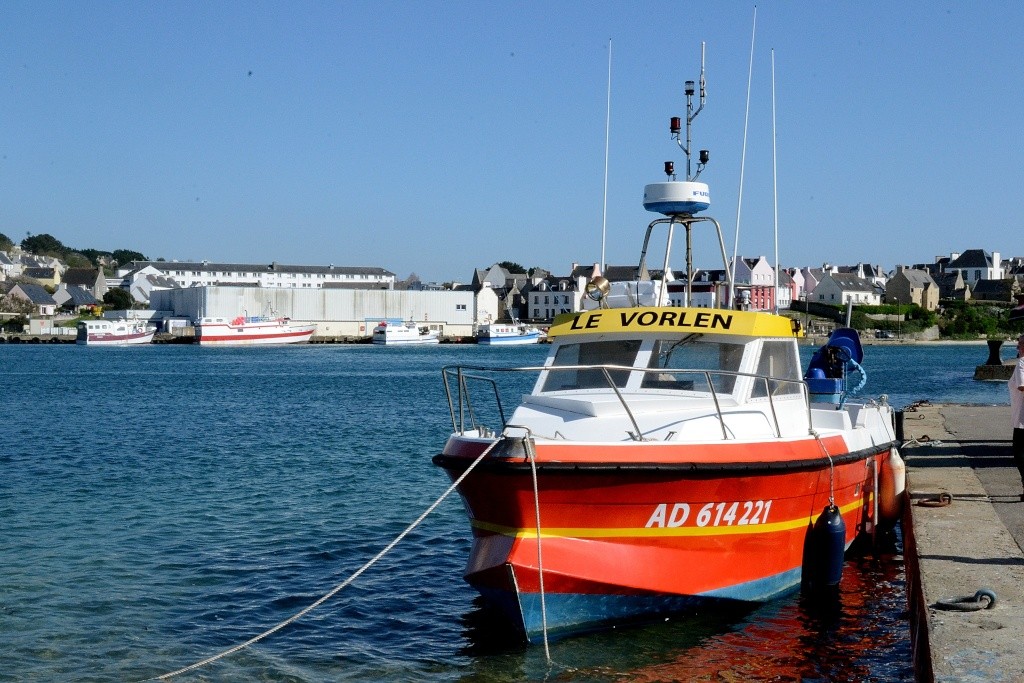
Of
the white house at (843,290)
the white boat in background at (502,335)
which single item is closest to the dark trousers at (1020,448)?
the white boat in background at (502,335)

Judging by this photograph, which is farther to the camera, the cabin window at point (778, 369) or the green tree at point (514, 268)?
the green tree at point (514, 268)

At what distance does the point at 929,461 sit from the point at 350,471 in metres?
11.9

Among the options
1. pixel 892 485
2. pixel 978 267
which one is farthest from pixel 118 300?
pixel 892 485

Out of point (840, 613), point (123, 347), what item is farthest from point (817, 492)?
point (123, 347)

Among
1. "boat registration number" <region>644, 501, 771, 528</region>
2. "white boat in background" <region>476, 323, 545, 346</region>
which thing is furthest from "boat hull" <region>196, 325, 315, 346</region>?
"boat registration number" <region>644, 501, 771, 528</region>

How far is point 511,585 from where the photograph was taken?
394 inches

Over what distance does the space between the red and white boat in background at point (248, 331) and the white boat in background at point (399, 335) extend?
827cm

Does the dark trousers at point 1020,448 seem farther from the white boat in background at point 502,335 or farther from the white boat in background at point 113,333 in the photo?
the white boat in background at point 113,333

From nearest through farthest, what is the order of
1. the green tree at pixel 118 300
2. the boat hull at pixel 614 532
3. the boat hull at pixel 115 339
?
the boat hull at pixel 614 532 → the boat hull at pixel 115 339 → the green tree at pixel 118 300

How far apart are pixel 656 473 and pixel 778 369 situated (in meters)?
3.44

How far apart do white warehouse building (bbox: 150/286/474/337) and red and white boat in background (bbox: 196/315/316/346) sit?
2.67m

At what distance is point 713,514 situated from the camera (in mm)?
10578

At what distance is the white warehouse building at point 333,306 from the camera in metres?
125

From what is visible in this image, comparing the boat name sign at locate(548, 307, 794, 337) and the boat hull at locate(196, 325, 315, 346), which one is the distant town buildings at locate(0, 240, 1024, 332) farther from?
the boat name sign at locate(548, 307, 794, 337)
